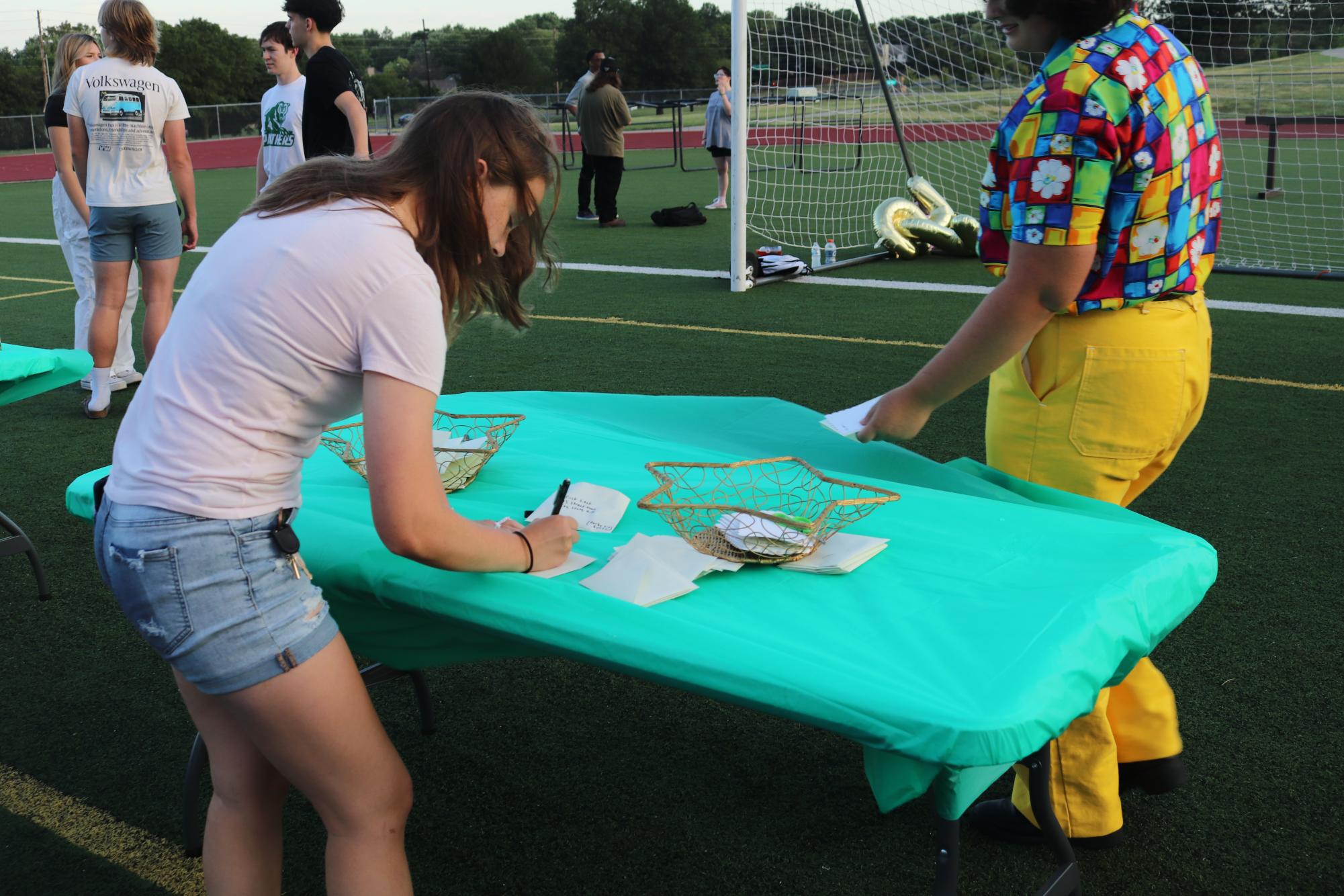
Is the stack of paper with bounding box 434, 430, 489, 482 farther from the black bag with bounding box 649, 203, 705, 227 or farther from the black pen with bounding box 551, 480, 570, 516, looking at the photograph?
the black bag with bounding box 649, 203, 705, 227

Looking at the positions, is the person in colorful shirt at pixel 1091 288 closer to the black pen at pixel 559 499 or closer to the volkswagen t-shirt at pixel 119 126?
the black pen at pixel 559 499

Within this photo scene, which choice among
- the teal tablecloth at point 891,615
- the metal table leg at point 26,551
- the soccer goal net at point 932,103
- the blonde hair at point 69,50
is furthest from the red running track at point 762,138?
the teal tablecloth at point 891,615

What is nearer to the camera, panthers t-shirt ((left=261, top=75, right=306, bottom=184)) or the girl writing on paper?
the girl writing on paper

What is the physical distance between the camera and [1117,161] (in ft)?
5.62

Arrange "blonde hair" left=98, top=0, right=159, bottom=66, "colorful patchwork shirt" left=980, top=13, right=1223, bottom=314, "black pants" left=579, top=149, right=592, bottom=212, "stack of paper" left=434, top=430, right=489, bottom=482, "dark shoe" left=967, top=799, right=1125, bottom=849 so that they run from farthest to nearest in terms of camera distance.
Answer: "black pants" left=579, top=149, right=592, bottom=212
"blonde hair" left=98, top=0, right=159, bottom=66
"dark shoe" left=967, top=799, right=1125, bottom=849
"stack of paper" left=434, top=430, right=489, bottom=482
"colorful patchwork shirt" left=980, top=13, right=1223, bottom=314

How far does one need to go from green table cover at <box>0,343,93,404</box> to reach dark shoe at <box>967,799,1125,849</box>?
2644 mm

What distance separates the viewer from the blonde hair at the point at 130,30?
477 centimetres

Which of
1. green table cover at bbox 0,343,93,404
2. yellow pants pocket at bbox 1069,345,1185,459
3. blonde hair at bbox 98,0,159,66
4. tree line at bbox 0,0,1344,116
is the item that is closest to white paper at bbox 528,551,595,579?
yellow pants pocket at bbox 1069,345,1185,459

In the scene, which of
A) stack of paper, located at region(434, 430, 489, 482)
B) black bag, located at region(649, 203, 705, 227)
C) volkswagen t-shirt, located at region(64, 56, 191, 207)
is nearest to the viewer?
stack of paper, located at region(434, 430, 489, 482)

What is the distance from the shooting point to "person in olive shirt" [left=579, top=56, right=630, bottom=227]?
11062 mm

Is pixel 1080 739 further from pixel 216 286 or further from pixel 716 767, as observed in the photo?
pixel 216 286

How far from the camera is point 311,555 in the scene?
5.53 ft

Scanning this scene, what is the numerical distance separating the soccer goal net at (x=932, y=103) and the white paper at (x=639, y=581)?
605cm

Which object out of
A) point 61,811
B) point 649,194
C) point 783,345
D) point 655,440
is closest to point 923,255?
point 783,345
